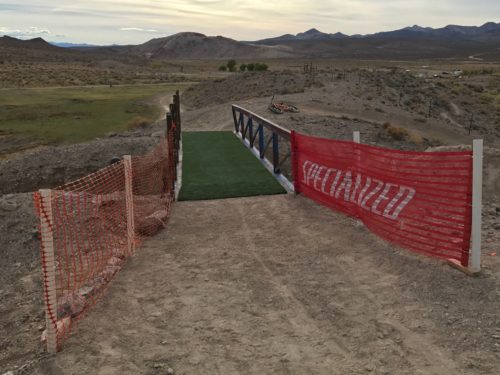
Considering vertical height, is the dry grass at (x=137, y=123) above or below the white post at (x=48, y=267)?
below

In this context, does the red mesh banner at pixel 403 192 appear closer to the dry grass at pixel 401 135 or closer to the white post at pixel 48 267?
the white post at pixel 48 267

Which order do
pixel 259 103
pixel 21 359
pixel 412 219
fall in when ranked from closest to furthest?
1. pixel 21 359
2. pixel 412 219
3. pixel 259 103

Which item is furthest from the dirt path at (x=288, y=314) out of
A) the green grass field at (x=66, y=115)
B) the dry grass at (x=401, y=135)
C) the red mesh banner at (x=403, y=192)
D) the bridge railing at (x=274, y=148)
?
the green grass field at (x=66, y=115)

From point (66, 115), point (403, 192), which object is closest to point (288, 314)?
point (403, 192)

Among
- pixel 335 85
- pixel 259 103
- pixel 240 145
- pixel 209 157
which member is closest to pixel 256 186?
pixel 209 157

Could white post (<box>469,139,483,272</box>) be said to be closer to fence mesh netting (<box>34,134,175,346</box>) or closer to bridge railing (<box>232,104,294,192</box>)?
fence mesh netting (<box>34,134,175,346</box>)

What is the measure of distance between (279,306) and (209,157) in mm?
9055

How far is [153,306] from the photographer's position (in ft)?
17.5

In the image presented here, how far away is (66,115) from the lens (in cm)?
3112

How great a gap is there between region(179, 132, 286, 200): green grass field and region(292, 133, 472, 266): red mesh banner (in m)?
1.90

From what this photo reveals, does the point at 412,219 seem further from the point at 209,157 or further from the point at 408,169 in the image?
the point at 209,157

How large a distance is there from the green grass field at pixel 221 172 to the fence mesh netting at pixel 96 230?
83cm

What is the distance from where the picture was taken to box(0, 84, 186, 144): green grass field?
977 inches

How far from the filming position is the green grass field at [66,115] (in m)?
24.8
